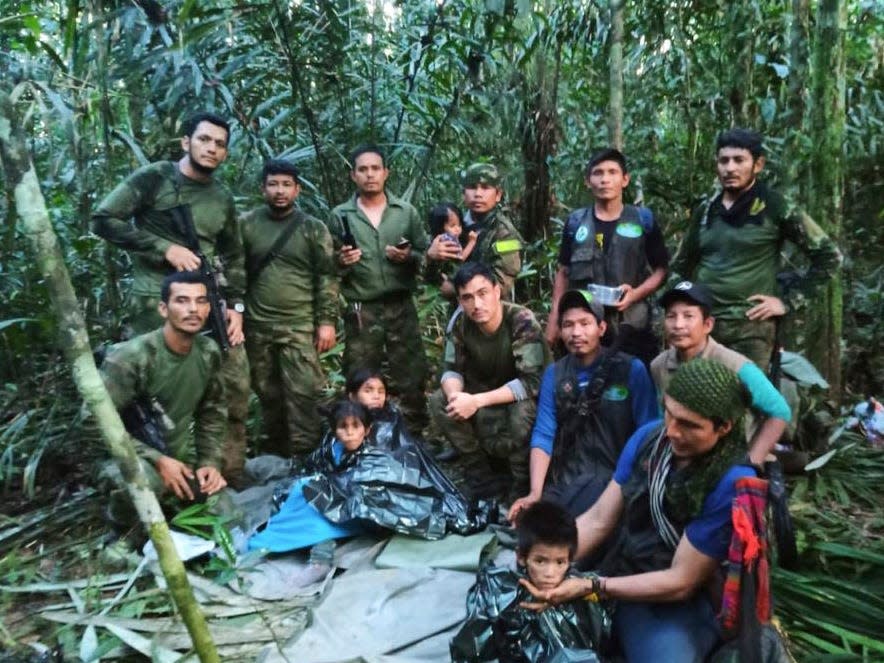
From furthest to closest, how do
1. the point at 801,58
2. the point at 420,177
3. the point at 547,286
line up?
the point at 547,286 < the point at 420,177 < the point at 801,58

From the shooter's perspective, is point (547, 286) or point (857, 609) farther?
point (547, 286)

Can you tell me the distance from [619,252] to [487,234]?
3.35ft

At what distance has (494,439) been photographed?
4.31 meters

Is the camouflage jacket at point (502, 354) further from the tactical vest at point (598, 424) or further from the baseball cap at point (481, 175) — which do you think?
the baseball cap at point (481, 175)

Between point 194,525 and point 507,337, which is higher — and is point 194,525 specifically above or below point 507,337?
below

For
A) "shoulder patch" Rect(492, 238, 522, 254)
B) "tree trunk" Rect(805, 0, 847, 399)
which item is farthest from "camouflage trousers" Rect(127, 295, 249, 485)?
"tree trunk" Rect(805, 0, 847, 399)

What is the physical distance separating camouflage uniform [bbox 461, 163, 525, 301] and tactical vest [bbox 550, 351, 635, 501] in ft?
4.81

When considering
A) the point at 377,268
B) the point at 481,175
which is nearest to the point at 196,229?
the point at 377,268

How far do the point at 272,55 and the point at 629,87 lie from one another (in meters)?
4.11

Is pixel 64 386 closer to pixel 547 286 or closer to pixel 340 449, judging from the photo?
pixel 340 449

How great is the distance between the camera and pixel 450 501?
3953 millimetres

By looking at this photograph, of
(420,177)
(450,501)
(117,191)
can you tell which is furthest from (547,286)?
(117,191)

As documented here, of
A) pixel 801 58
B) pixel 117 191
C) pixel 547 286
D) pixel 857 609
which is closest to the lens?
pixel 857 609

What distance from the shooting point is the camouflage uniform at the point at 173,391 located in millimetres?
3840
